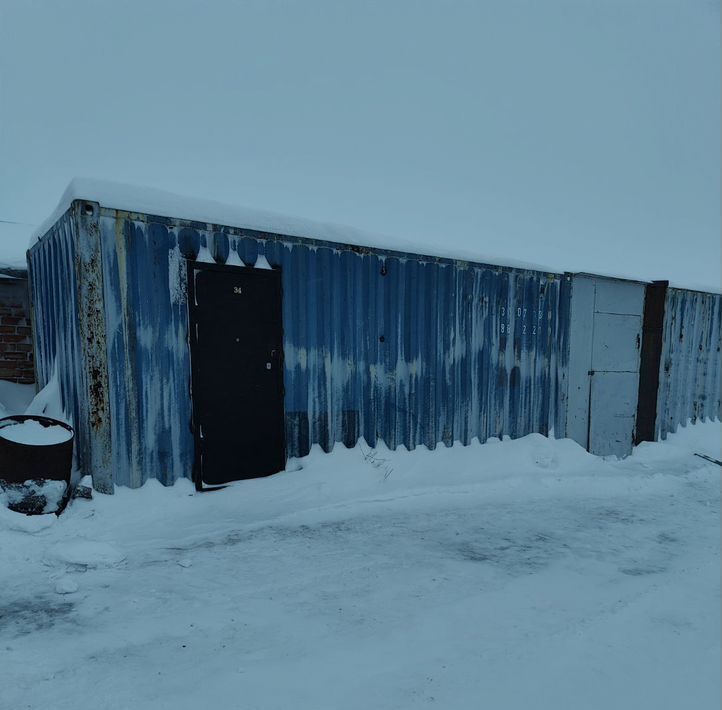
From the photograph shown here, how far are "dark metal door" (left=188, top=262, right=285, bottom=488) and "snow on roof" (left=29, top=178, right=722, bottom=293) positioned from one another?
47 cm

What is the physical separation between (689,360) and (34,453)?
9.99m

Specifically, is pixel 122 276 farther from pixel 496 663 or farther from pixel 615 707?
pixel 615 707

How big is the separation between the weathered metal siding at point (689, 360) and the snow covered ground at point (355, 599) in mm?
3746

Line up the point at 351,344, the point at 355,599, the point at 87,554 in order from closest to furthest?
the point at 355,599 → the point at 87,554 → the point at 351,344

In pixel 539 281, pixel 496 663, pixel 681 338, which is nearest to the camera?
pixel 496 663

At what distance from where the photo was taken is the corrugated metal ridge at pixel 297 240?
12.9 feet

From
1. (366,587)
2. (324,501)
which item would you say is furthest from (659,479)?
(366,587)

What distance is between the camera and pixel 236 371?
4406mm

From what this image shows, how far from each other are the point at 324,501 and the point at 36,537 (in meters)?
2.26

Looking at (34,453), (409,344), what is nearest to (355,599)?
(34,453)

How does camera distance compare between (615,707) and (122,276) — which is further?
(122,276)

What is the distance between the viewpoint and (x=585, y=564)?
3.24 meters

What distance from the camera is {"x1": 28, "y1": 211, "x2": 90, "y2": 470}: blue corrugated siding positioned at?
396cm

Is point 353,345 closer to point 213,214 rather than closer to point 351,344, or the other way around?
point 351,344
